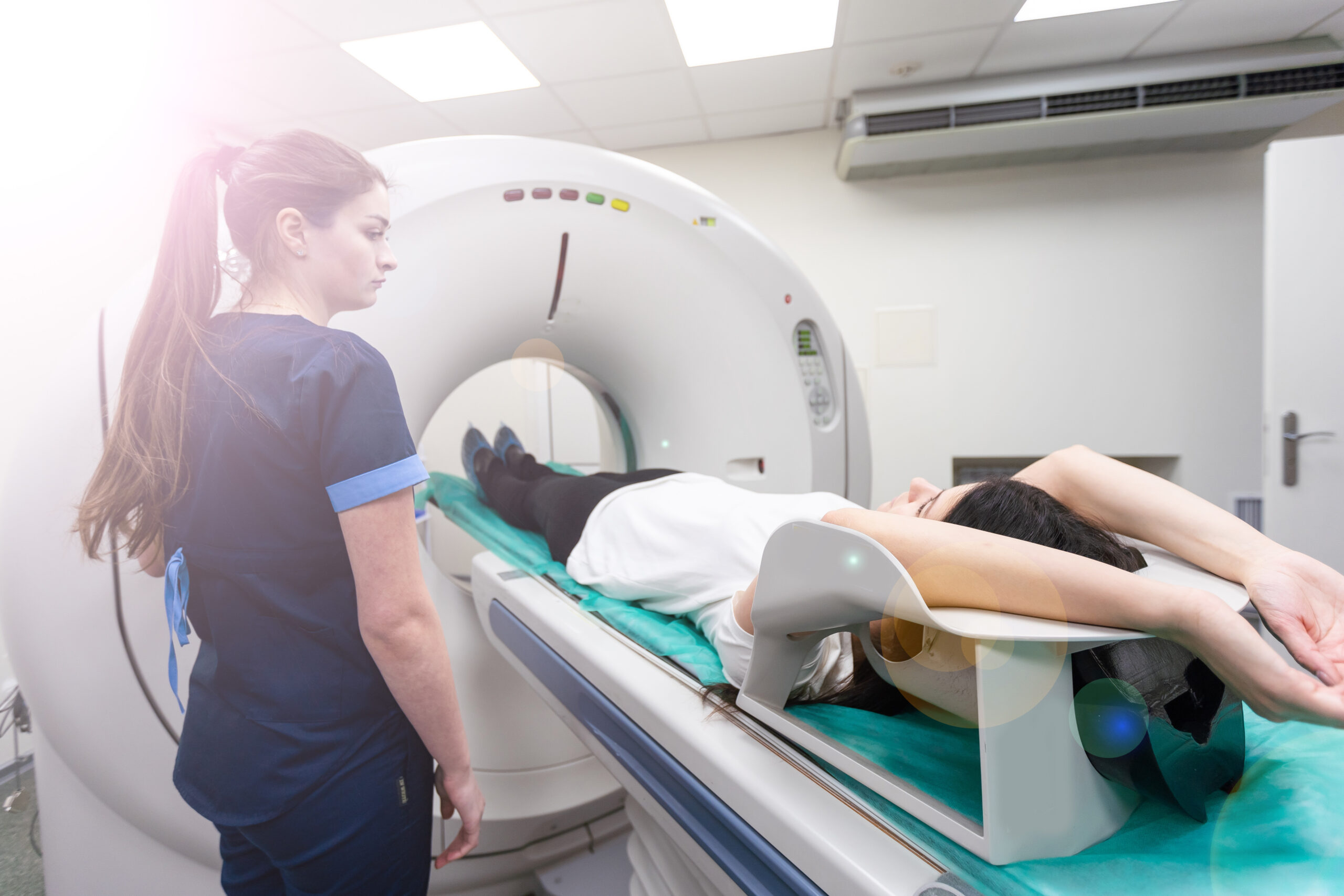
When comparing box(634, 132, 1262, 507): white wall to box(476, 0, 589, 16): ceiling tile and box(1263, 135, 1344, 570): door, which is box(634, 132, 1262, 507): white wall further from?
box(476, 0, 589, 16): ceiling tile

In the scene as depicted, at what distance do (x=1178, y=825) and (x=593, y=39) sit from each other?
8.37ft

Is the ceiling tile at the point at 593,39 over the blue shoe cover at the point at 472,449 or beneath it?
over

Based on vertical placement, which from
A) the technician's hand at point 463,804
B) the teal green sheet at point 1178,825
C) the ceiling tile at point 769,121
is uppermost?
the ceiling tile at point 769,121

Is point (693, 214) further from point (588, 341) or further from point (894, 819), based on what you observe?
point (894, 819)

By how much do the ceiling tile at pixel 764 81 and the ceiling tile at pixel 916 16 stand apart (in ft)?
0.61

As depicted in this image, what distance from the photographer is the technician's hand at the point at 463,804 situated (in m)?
0.74

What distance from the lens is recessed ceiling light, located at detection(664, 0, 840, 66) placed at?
2.08m

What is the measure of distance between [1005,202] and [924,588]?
3.01 metres

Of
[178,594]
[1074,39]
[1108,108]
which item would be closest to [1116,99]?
[1108,108]

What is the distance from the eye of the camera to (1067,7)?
2117mm

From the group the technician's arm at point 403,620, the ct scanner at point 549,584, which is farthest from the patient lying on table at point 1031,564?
the technician's arm at point 403,620

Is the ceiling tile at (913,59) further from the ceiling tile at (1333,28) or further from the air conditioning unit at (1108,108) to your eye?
the ceiling tile at (1333,28)

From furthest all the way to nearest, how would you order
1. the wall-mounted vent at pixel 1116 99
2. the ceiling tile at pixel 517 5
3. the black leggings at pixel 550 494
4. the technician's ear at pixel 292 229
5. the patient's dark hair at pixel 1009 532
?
the wall-mounted vent at pixel 1116 99, the ceiling tile at pixel 517 5, the black leggings at pixel 550 494, the technician's ear at pixel 292 229, the patient's dark hair at pixel 1009 532

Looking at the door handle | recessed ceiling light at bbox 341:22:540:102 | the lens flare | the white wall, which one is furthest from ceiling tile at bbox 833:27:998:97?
the lens flare
